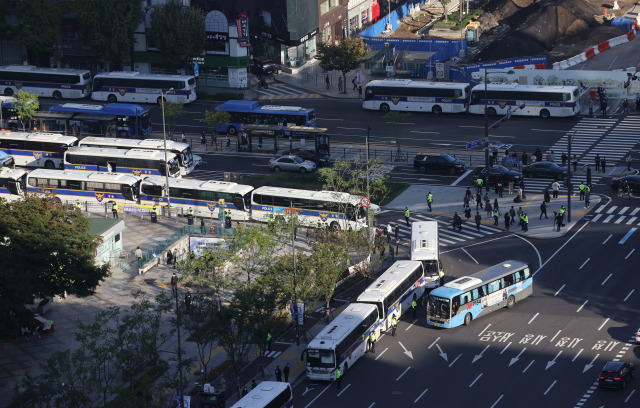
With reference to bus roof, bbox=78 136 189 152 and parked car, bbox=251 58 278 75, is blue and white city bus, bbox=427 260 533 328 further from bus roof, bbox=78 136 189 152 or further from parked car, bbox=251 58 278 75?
parked car, bbox=251 58 278 75

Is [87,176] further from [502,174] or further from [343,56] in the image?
[343,56]

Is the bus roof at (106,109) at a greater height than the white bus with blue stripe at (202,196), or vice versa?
the bus roof at (106,109)

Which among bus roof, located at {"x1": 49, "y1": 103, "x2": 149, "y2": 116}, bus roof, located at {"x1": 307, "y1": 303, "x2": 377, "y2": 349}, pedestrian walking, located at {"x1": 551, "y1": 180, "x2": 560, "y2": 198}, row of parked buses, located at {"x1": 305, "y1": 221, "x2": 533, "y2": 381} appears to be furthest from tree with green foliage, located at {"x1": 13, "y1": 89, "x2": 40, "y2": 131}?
bus roof, located at {"x1": 307, "y1": 303, "x2": 377, "y2": 349}

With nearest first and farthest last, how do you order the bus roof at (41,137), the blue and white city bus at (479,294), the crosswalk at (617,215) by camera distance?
the blue and white city bus at (479,294), the crosswalk at (617,215), the bus roof at (41,137)

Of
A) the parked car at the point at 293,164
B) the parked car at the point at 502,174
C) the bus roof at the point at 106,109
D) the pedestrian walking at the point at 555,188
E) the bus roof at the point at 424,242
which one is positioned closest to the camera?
the bus roof at the point at 424,242

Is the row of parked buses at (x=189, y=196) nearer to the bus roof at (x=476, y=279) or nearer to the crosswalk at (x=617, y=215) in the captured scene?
the bus roof at (x=476, y=279)

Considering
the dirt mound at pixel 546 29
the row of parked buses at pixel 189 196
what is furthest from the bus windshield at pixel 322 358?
the dirt mound at pixel 546 29
